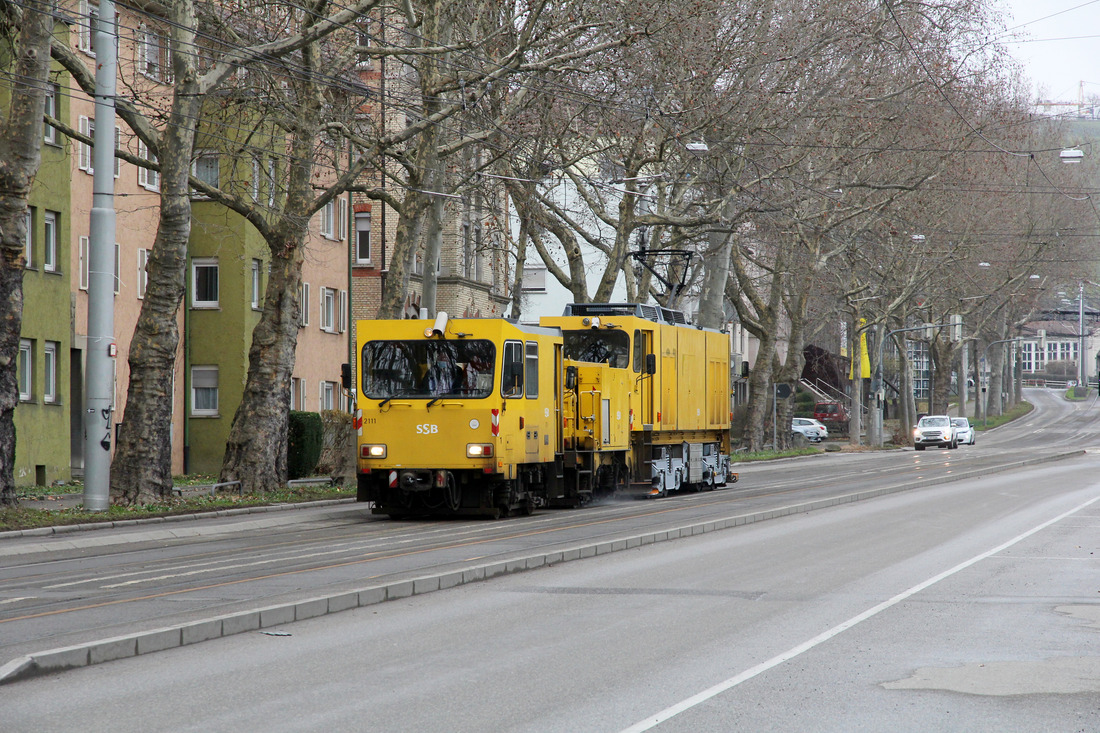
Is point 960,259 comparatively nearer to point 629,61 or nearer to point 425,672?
point 629,61

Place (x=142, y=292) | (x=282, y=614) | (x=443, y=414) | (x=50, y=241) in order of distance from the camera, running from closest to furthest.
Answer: (x=282, y=614) → (x=443, y=414) → (x=50, y=241) → (x=142, y=292)

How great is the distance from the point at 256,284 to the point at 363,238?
10190 millimetres

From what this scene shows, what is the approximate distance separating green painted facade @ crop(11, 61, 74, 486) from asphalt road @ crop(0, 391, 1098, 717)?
1137 centimetres

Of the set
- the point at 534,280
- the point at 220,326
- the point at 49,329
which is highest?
the point at 534,280

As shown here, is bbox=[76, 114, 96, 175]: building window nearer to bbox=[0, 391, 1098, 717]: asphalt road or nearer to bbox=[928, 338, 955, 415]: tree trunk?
bbox=[0, 391, 1098, 717]: asphalt road

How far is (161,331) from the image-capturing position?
22.6m

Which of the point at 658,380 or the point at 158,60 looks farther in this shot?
the point at 158,60

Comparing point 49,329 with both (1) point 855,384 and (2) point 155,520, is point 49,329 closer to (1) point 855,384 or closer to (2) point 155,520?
(2) point 155,520

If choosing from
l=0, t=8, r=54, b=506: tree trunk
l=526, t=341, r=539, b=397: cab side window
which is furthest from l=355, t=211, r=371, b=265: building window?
l=0, t=8, r=54, b=506: tree trunk

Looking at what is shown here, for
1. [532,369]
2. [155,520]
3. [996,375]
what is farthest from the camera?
[996,375]

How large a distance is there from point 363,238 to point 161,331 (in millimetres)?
30375

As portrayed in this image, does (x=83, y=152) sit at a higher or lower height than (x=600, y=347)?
higher

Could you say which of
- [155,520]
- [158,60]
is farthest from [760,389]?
[155,520]

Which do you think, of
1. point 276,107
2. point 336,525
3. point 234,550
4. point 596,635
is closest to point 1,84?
point 276,107
